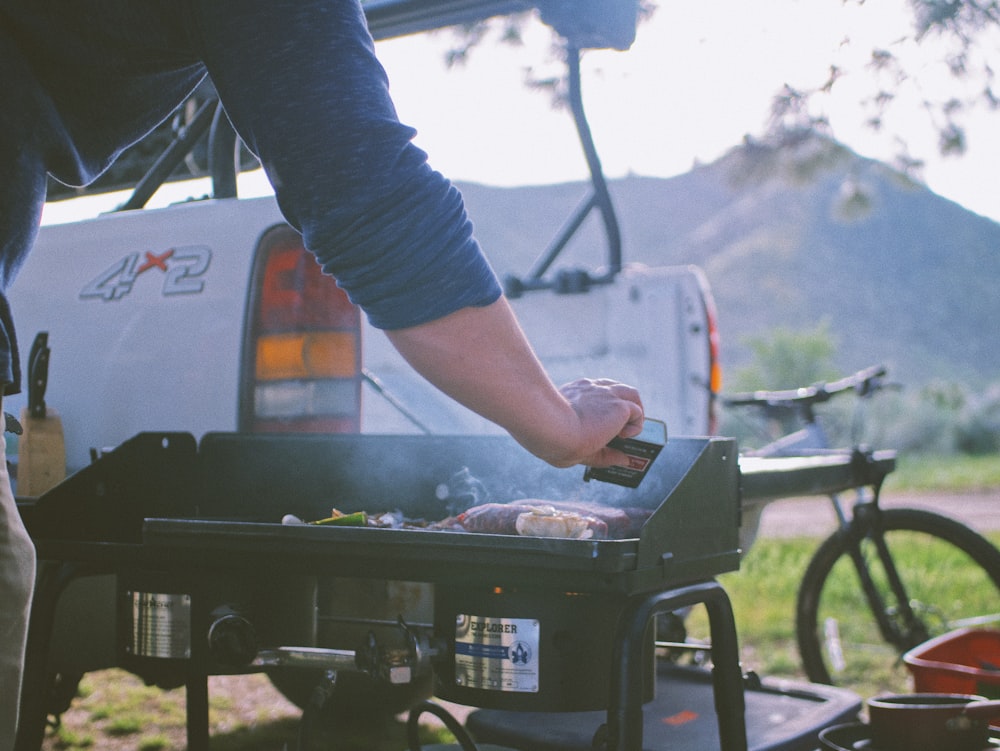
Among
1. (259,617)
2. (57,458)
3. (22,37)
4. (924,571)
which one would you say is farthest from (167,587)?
(924,571)

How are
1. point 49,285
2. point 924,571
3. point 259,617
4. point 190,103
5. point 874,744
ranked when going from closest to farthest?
point 259,617, point 874,744, point 49,285, point 190,103, point 924,571

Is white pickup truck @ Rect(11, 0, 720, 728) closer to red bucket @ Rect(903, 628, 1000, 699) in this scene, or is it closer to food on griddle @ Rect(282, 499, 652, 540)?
food on griddle @ Rect(282, 499, 652, 540)

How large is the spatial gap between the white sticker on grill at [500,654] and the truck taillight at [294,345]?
1.25 meters

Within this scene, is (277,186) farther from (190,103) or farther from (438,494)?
(190,103)

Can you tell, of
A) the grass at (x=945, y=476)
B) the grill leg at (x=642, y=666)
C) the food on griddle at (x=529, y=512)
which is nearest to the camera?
the grill leg at (x=642, y=666)

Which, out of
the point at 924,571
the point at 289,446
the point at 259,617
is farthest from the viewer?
the point at 924,571

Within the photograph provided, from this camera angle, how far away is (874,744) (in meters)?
2.54

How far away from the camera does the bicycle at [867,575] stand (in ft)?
13.4

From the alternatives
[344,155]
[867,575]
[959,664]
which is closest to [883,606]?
[867,575]

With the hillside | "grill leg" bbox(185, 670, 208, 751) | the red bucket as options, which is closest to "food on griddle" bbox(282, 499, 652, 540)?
"grill leg" bbox(185, 670, 208, 751)

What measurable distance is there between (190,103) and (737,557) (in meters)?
3.02

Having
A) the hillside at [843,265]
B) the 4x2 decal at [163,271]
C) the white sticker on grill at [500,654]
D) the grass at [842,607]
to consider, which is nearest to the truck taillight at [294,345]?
the 4x2 decal at [163,271]

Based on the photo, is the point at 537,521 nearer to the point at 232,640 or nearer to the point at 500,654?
the point at 500,654

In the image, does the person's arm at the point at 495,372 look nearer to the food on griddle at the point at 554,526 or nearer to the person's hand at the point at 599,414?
the person's hand at the point at 599,414
